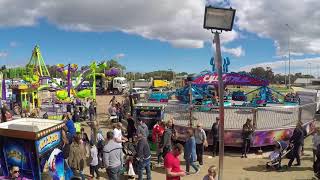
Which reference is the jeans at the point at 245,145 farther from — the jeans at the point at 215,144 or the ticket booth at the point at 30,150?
the ticket booth at the point at 30,150

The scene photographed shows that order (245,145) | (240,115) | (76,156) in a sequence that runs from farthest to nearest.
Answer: (240,115), (245,145), (76,156)

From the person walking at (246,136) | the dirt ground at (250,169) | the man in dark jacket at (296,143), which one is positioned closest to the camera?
the dirt ground at (250,169)

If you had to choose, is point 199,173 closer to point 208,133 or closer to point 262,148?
Result: point 208,133

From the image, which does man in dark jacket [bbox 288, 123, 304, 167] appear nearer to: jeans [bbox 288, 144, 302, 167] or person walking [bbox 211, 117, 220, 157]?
jeans [bbox 288, 144, 302, 167]

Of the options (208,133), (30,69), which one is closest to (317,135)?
(208,133)

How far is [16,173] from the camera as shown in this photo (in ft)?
25.9

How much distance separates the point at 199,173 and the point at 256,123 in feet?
13.9

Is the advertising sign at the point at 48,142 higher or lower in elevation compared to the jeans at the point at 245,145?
higher

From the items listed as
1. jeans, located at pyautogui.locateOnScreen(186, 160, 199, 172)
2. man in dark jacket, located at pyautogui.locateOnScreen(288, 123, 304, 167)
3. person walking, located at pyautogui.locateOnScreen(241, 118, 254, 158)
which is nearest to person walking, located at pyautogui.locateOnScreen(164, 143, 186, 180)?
jeans, located at pyautogui.locateOnScreen(186, 160, 199, 172)

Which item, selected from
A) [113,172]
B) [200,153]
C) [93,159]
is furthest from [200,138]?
[113,172]

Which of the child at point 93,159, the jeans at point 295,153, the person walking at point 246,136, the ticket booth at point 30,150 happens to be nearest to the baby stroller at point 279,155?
the jeans at point 295,153

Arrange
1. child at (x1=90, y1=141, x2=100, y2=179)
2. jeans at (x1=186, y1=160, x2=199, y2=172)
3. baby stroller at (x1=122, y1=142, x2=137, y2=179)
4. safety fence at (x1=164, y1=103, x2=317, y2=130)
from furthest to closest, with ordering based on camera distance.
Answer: safety fence at (x1=164, y1=103, x2=317, y2=130)
jeans at (x1=186, y1=160, x2=199, y2=172)
baby stroller at (x1=122, y1=142, x2=137, y2=179)
child at (x1=90, y1=141, x2=100, y2=179)

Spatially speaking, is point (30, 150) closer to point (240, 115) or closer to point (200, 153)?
point (200, 153)

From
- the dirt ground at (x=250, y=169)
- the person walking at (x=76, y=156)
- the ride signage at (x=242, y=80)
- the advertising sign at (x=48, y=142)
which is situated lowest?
the dirt ground at (x=250, y=169)
